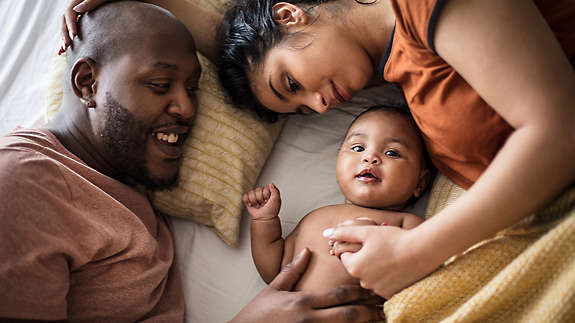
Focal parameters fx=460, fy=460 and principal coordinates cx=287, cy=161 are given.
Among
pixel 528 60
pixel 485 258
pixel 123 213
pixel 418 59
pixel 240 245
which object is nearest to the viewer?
pixel 528 60

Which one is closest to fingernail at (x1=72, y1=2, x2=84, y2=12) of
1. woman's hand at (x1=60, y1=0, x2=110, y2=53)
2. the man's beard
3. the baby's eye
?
woman's hand at (x1=60, y1=0, x2=110, y2=53)

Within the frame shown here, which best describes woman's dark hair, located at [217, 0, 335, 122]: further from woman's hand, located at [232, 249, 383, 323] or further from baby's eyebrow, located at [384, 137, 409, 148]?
woman's hand, located at [232, 249, 383, 323]

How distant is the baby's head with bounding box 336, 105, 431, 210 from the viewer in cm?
128

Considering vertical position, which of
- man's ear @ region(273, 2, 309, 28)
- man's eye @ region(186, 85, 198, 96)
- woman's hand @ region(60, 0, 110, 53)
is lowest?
man's eye @ region(186, 85, 198, 96)

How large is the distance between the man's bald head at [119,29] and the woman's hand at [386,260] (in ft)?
2.54

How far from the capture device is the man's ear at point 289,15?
4.16 ft

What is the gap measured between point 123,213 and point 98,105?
0.32 m

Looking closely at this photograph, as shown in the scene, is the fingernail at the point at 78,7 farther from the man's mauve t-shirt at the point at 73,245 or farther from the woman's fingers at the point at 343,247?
the woman's fingers at the point at 343,247

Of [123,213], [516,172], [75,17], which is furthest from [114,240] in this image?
[516,172]

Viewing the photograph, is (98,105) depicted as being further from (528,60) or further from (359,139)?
(528,60)

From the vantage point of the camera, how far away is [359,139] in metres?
1.35

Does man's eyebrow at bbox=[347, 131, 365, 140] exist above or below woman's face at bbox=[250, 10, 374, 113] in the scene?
below

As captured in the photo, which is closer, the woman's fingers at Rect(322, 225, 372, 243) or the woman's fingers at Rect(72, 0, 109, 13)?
the woman's fingers at Rect(322, 225, 372, 243)

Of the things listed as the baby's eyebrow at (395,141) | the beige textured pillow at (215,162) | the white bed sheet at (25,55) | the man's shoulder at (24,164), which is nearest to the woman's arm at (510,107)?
the baby's eyebrow at (395,141)
